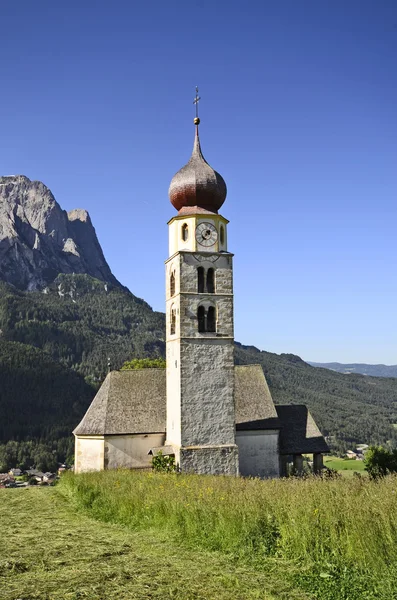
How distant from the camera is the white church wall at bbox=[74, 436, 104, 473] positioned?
80.1ft

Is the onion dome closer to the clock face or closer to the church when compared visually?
the church

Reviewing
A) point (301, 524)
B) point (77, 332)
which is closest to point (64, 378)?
point (77, 332)

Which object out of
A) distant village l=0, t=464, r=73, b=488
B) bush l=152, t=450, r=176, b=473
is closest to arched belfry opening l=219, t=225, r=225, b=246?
bush l=152, t=450, r=176, b=473

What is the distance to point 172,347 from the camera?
2466 centimetres

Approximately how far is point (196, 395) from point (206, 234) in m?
7.00

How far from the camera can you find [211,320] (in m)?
24.2

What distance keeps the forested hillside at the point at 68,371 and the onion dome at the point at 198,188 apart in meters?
81.6

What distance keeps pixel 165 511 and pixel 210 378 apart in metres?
11.9

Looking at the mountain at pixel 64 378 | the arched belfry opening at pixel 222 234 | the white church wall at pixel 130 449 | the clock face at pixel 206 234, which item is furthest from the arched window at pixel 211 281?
the mountain at pixel 64 378

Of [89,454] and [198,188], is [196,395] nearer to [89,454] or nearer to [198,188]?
[89,454]

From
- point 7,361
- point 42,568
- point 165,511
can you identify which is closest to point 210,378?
point 165,511

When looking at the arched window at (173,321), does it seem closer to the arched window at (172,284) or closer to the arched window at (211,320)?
the arched window at (172,284)

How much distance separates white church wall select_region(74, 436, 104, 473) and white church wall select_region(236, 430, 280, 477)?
20.1 feet

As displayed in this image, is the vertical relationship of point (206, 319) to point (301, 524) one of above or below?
above
